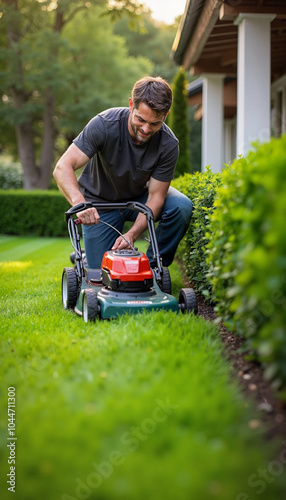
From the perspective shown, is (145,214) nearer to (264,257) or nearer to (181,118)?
(264,257)

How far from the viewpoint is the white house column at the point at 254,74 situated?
6070mm

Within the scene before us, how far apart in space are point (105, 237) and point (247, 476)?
3.09 meters

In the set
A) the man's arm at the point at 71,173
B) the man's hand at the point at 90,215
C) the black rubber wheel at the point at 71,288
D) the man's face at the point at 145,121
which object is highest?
the man's face at the point at 145,121

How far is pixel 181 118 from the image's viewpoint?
1302 cm

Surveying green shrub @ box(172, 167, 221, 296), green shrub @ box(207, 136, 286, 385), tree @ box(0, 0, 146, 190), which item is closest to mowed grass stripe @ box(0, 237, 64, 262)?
green shrub @ box(172, 167, 221, 296)

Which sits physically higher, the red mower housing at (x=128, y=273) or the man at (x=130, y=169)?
the man at (x=130, y=169)

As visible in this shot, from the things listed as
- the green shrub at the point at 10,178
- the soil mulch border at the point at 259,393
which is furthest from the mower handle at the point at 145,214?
the green shrub at the point at 10,178

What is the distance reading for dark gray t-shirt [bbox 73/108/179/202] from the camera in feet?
13.8

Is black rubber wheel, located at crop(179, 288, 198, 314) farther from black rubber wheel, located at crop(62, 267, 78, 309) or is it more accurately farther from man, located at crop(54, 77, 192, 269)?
black rubber wheel, located at crop(62, 267, 78, 309)

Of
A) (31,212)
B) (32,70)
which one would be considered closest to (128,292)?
(31,212)

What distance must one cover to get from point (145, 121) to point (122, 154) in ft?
1.85

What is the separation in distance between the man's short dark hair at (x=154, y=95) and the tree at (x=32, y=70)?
1726 centimetres

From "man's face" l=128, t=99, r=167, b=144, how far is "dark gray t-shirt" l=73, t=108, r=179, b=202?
23 centimetres

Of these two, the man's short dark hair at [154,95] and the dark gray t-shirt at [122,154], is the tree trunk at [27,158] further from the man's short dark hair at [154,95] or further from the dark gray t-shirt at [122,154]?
the man's short dark hair at [154,95]
